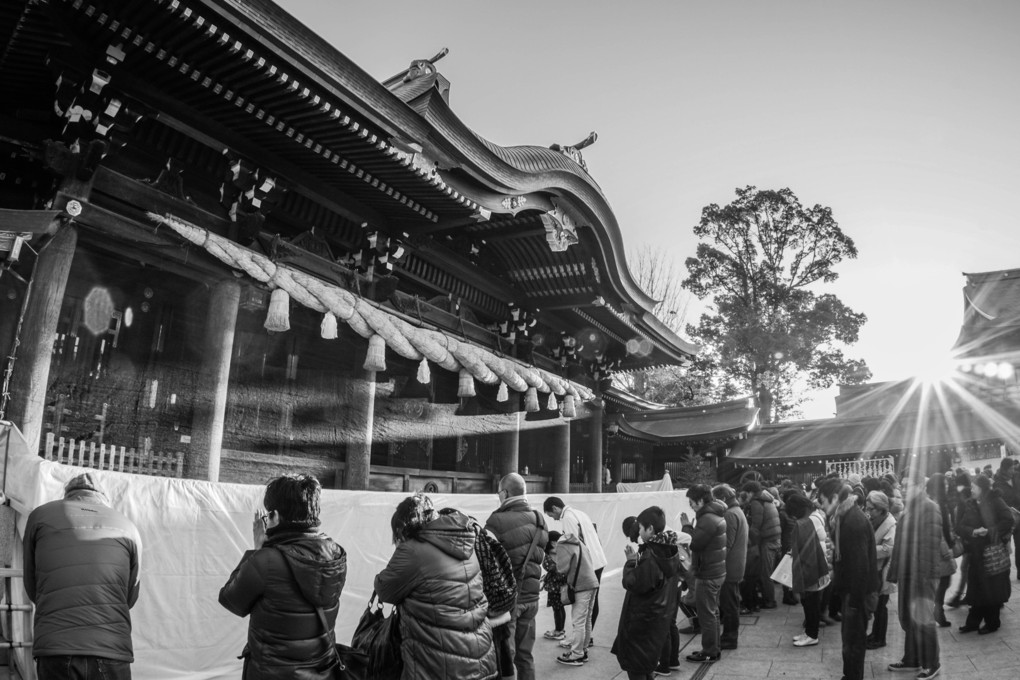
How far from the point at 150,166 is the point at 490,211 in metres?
4.22

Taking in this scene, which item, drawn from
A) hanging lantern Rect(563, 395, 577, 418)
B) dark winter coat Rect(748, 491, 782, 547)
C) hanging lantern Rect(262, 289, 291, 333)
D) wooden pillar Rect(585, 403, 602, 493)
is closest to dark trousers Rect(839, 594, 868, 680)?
dark winter coat Rect(748, 491, 782, 547)

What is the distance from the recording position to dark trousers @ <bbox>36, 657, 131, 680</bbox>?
321cm

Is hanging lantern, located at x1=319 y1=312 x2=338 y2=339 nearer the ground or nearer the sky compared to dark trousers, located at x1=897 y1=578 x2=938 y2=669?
nearer the sky

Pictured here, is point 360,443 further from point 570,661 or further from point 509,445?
point 509,445

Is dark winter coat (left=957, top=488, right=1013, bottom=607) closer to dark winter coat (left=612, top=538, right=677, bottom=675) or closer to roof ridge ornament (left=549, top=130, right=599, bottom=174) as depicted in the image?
dark winter coat (left=612, top=538, right=677, bottom=675)

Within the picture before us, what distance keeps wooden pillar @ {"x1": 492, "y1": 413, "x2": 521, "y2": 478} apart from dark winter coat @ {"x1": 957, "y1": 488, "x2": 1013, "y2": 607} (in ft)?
23.4

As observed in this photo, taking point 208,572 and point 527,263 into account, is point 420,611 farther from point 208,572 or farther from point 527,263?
point 527,263

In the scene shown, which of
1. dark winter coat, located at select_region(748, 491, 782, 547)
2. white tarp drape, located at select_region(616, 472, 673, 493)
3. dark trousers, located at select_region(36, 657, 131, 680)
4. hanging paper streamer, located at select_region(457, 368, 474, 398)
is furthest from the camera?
white tarp drape, located at select_region(616, 472, 673, 493)

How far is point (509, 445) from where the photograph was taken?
12727 mm

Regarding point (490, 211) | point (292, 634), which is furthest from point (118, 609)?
point (490, 211)

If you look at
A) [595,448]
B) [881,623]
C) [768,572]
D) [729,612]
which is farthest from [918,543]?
[595,448]

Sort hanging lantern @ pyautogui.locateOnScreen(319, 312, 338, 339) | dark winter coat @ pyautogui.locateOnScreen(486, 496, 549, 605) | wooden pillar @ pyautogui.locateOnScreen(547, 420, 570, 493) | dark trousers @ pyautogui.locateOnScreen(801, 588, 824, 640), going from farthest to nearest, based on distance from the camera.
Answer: wooden pillar @ pyautogui.locateOnScreen(547, 420, 570, 493), hanging lantern @ pyautogui.locateOnScreen(319, 312, 338, 339), dark trousers @ pyautogui.locateOnScreen(801, 588, 824, 640), dark winter coat @ pyautogui.locateOnScreen(486, 496, 549, 605)

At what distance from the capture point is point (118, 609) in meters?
3.42

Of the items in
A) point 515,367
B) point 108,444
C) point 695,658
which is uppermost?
point 515,367
